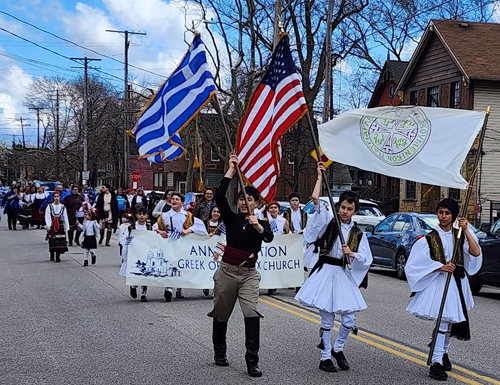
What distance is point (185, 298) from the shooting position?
12234 millimetres

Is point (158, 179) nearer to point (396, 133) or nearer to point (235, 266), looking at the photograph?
point (396, 133)

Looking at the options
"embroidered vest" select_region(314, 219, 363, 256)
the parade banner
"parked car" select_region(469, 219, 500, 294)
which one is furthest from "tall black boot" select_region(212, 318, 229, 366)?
"parked car" select_region(469, 219, 500, 294)

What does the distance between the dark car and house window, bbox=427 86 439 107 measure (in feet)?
54.5

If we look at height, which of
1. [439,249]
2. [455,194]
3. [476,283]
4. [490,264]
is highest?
[455,194]


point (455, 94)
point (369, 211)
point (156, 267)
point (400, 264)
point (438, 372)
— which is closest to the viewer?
point (438, 372)

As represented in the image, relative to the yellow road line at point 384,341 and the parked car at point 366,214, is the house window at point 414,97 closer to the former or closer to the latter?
the parked car at point 366,214

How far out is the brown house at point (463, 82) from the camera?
98.5 ft

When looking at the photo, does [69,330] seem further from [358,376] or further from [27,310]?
[358,376]

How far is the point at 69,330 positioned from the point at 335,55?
97.6 ft

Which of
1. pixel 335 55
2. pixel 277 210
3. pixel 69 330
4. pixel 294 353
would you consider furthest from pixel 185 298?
pixel 335 55

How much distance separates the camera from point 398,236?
17.0m

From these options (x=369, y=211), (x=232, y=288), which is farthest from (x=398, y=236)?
(x=232, y=288)

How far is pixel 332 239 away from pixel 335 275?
358 mm

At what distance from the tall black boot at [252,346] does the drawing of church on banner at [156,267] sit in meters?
4.92
